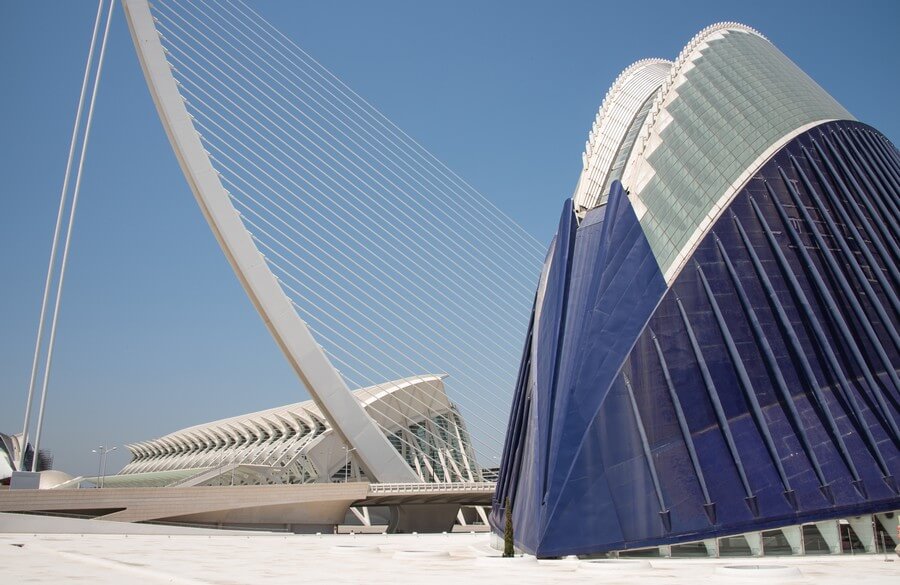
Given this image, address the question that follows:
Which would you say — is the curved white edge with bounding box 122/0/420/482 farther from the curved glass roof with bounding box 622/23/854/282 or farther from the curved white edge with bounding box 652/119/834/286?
the curved white edge with bounding box 652/119/834/286

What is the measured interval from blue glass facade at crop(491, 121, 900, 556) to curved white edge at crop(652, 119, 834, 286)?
201mm

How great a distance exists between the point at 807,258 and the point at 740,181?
2.93 m

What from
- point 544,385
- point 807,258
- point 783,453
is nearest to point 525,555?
point 544,385

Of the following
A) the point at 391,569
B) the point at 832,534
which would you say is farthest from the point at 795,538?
the point at 391,569

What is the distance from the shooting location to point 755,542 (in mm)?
18094

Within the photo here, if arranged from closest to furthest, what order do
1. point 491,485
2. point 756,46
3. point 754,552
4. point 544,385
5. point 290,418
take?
point 754,552 → point 544,385 → point 756,46 → point 491,485 → point 290,418

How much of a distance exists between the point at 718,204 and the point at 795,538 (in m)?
9.35

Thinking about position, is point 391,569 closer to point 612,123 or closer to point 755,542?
point 755,542

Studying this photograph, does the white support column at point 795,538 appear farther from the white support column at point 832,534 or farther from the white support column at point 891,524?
the white support column at point 891,524

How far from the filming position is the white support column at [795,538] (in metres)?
18.3

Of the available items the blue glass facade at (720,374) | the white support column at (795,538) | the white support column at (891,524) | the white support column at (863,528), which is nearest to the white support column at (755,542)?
the blue glass facade at (720,374)

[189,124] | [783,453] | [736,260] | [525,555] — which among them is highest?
[189,124]

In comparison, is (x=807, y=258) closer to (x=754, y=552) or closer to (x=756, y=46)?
(x=754, y=552)

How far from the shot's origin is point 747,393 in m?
20.0
